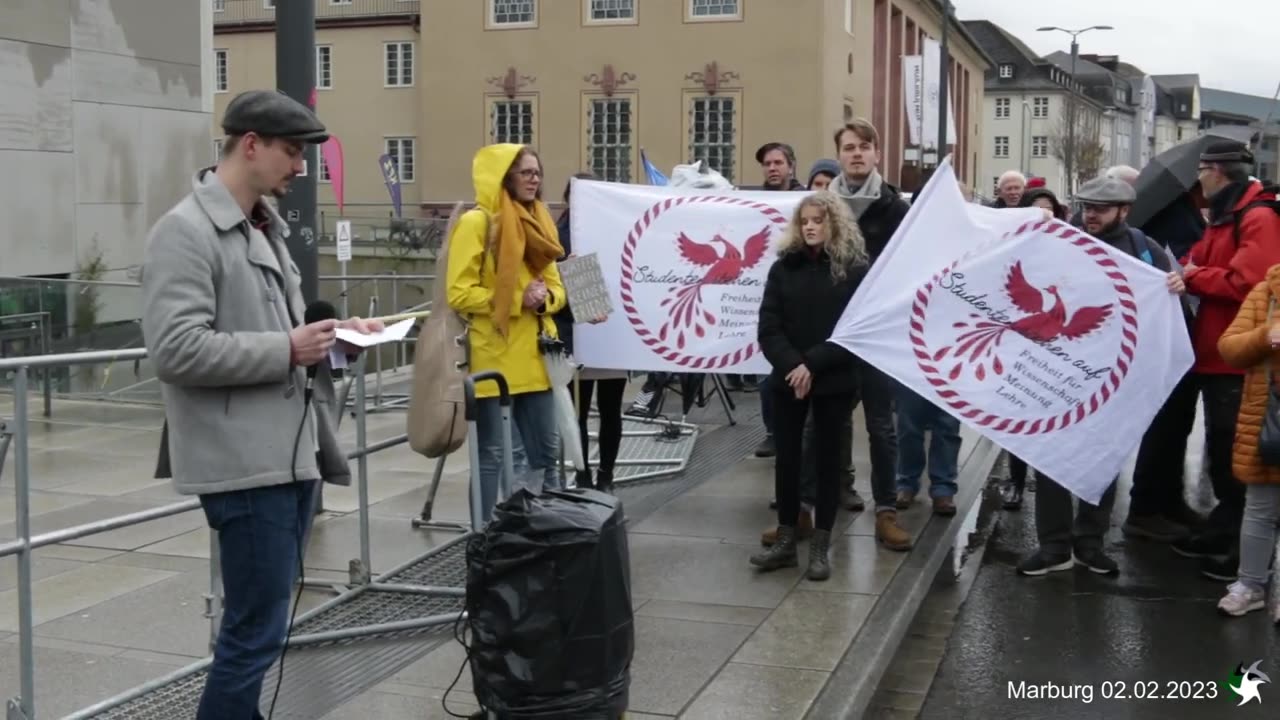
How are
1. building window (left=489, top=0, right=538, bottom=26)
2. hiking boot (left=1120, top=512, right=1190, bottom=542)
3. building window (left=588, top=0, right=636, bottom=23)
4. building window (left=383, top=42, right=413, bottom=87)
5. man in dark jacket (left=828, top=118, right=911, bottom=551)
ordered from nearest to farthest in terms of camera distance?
man in dark jacket (left=828, top=118, right=911, bottom=551) < hiking boot (left=1120, top=512, right=1190, bottom=542) < building window (left=588, top=0, right=636, bottom=23) < building window (left=489, top=0, right=538, bottom=26) < building window (left=383, top=42, right=413, bottom=87)

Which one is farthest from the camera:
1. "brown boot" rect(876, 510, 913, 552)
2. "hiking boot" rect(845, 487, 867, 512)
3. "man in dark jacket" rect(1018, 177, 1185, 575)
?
"hiking boot" rect(845, 487, 867, 512)

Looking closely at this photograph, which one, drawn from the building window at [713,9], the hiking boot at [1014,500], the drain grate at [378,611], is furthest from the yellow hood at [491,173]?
the building window at [713,9]

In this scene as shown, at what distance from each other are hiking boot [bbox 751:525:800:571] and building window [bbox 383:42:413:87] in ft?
142

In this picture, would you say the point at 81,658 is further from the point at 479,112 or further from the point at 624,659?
the point at 479,112

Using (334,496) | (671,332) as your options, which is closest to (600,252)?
(671,332)

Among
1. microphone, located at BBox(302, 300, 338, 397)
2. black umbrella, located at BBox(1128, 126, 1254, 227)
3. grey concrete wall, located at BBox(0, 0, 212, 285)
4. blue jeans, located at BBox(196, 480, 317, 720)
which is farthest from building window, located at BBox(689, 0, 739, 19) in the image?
blue jeans, located at BBox(196, 480, 317, 720)

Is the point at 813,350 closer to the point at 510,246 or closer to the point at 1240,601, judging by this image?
the point at 510,246

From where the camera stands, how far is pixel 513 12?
147 ft

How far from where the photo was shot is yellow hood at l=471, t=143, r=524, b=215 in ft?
20.9

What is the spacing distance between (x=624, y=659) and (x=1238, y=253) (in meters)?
4.31

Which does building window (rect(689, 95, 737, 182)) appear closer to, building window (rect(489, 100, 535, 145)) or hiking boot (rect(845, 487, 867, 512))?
building window (rect(489, 100, 535, 145))

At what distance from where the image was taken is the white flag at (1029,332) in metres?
7.12

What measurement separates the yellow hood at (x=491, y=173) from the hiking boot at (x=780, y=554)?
2.20 metres

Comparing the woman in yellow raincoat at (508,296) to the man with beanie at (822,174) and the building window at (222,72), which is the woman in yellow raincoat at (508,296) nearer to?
the man with beanie at (822,174)
